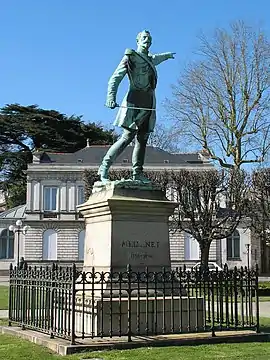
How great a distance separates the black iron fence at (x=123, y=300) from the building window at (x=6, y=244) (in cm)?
5060

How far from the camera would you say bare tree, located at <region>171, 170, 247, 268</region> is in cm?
4066

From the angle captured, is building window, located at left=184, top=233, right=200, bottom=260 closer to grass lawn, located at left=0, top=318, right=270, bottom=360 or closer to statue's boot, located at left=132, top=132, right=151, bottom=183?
statue's boot, located at left=132, top=132, right=151, bottom=183

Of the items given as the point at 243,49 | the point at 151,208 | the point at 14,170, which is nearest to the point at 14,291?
the point at 151,208

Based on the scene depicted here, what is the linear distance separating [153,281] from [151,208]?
1494 millimetres

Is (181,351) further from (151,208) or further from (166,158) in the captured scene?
(166,158)

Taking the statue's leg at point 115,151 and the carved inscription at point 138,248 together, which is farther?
the statue's leg at point 115,151

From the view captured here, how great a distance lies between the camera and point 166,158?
60.5 m

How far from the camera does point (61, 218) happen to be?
61438 mm

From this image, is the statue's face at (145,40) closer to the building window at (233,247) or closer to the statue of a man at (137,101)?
the statue of a man at (137,101)

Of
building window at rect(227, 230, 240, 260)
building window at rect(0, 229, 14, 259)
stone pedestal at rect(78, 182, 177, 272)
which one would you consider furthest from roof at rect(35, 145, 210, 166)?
stone pedestal at rect(78, 182, 177, 272)

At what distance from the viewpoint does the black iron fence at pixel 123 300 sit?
401 inches

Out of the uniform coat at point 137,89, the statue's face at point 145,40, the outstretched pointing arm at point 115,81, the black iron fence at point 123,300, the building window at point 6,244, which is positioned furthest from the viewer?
the building window at point 6,244

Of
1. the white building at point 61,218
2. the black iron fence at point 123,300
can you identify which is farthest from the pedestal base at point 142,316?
the white building at point 61,218

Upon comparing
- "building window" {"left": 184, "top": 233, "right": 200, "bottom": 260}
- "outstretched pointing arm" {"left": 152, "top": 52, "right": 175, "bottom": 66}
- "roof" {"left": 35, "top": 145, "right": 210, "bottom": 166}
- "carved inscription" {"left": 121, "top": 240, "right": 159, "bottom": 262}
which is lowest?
"carved inscription" {"left": 121, "top": 240, "right": 159, "bottom": 262}
